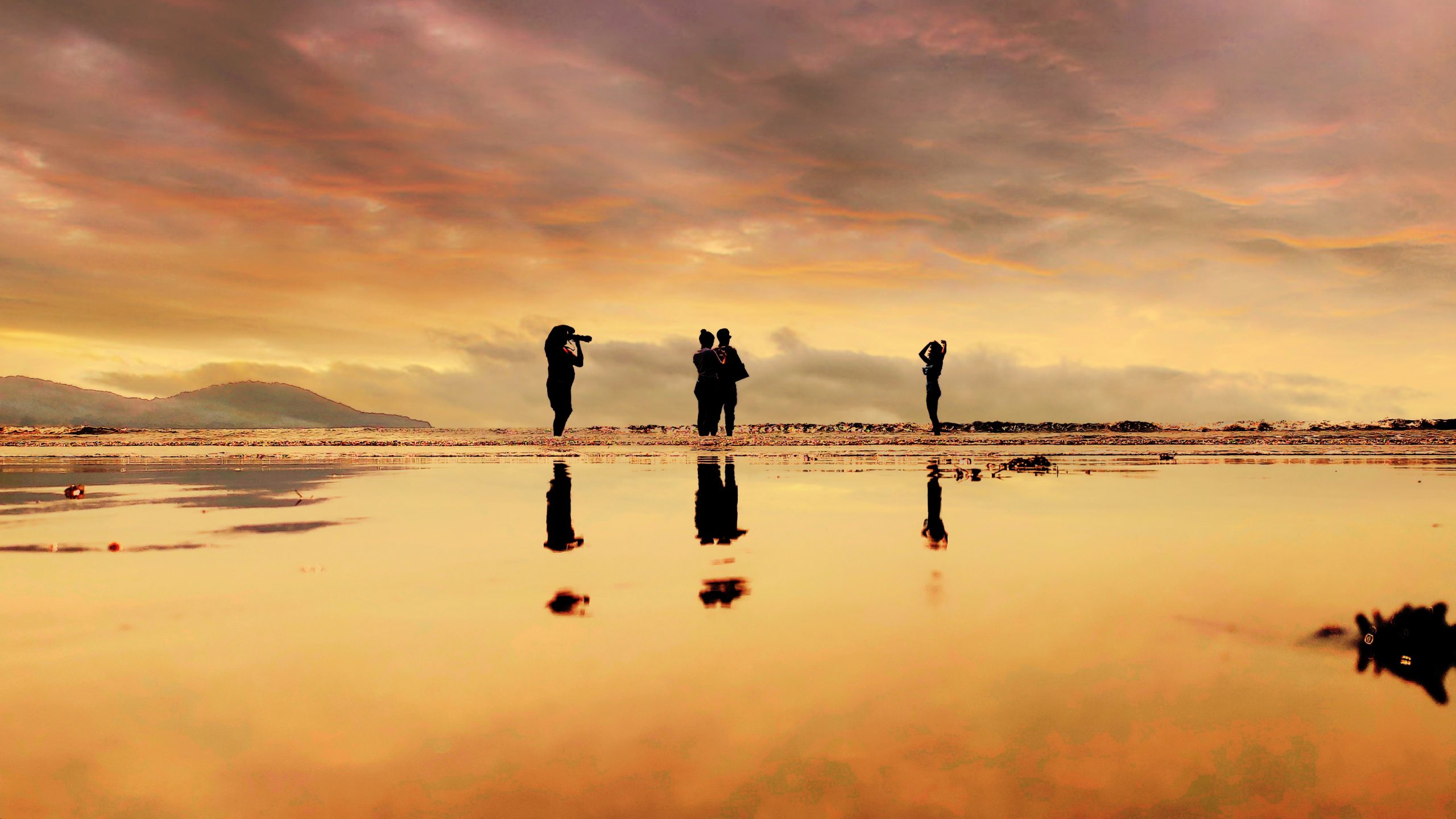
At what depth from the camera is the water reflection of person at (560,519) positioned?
13.8 feet

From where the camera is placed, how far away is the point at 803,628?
2.49 meters

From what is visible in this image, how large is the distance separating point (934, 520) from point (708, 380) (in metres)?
13.3

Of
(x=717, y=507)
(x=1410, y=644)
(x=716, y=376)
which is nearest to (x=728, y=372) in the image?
(x=716, y=376)

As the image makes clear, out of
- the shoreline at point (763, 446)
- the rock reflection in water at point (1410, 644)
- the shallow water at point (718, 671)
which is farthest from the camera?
the shoreline at point (763, 446)

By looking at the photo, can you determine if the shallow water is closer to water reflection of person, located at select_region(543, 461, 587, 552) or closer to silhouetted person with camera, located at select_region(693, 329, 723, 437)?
water reflection of person, located at select_region(543, 461, 587, 552)

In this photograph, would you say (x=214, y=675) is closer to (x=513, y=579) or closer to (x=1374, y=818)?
(x=513, y=579)

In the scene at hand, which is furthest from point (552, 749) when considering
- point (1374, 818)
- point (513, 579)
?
point (513, 579)

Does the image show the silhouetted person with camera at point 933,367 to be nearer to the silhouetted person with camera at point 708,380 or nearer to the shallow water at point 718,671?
the silhouetted person with camera at point 708,380

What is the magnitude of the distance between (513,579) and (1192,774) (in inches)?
94.5

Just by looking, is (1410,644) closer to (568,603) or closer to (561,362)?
(568,603)

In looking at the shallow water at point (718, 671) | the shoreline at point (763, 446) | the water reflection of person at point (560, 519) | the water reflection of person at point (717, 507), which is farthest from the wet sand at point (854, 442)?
the shallow water at point (718, 671)

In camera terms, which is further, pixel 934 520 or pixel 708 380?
pixel 708 380

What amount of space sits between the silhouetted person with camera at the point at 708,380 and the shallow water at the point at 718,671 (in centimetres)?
1308

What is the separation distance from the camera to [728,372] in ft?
59.6
